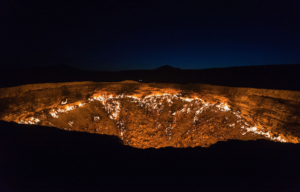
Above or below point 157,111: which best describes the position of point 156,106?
above

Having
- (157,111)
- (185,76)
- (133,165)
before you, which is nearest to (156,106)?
(157,111)

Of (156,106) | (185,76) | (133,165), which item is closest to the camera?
(133,165)

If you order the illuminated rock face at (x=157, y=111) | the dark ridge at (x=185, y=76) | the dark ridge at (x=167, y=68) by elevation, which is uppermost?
the dark ridge at (x=167, y=68)

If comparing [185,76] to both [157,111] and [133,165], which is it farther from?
[133,165]

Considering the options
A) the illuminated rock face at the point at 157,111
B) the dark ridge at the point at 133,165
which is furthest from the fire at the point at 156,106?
the dark ridge at the point at 133,165

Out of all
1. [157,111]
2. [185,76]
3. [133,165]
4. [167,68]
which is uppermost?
[167,68]

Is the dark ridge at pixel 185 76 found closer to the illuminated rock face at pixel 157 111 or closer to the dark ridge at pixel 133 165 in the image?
the illuminated rock face at pixel 157 111

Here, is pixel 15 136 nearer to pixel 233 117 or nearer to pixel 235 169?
pixel 235 169
